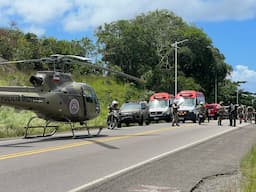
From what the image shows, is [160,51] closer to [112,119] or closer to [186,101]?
[186,101]

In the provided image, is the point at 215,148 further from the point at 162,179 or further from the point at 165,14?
the point at 165,14

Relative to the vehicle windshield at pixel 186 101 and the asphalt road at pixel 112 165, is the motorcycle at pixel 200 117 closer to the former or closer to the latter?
the vehicle windshield at pixel 186 101

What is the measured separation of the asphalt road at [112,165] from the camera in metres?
9.98

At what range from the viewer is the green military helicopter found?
64.6 feet

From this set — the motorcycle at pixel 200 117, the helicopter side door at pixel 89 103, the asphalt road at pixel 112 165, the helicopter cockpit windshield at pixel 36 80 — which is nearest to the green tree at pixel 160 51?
the motorcycle at pixel 200 117

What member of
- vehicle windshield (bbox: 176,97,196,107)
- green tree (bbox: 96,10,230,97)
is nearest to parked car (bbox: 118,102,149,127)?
vehicle windshield (bbox: 176,97,196,107)

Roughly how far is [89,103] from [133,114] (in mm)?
13941

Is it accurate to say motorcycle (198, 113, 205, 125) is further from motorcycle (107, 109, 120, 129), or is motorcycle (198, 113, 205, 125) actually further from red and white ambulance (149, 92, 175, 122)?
motorcycle (107, 109, 120, 129)

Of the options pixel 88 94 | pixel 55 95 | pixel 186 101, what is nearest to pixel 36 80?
pixel 55 95

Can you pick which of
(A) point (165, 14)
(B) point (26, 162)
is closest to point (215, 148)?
(B) point (26, 162)

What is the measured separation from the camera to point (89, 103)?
920 inches

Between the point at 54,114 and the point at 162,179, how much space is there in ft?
37.4

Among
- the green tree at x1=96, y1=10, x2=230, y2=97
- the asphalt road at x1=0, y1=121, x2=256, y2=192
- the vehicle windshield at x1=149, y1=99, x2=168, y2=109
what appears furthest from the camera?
the green tree at x1=96, y1=10, x2=230, y2=97

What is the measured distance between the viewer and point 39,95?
20.7 meters
